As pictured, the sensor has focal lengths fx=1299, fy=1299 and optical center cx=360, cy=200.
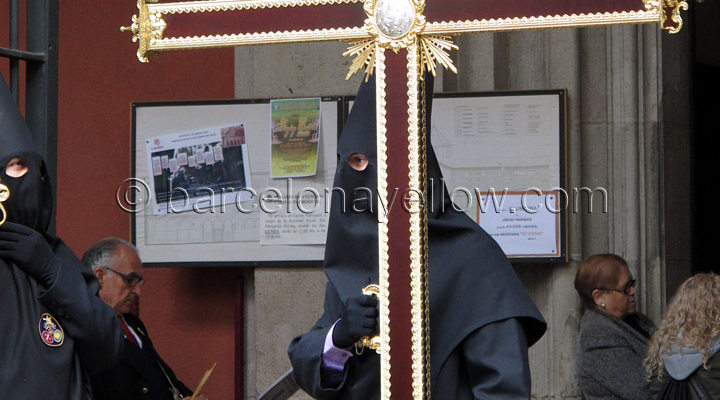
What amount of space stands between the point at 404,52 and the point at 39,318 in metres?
1.18

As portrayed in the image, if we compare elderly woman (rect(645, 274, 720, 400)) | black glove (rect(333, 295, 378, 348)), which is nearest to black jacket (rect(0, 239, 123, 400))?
black glove (rect(333, 295, 378, 348))

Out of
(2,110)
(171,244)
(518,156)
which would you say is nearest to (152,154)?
(171,244)

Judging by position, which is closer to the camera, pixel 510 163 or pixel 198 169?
pixel 510 163

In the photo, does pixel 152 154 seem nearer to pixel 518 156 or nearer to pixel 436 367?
pixel 518 156

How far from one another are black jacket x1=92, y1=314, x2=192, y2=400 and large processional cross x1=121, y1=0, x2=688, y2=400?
1.63 m

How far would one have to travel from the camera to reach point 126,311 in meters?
5.01

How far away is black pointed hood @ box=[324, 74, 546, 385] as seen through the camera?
3.41 m

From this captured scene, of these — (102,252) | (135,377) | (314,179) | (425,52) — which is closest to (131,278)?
(102,252)

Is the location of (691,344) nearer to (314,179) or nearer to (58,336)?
(314,179)

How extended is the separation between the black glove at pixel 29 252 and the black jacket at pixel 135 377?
3.59ft

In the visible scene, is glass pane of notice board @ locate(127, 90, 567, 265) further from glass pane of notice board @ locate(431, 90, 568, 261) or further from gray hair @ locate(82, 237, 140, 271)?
gray hair @ locate(82, 237, 140, 271)

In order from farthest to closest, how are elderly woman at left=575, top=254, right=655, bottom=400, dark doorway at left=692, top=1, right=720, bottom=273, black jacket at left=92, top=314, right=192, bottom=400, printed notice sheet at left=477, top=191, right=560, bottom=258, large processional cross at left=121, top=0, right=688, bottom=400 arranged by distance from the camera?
dark doorway at left=692, top=1, right=720, bottom=273, printed notice sheet at left=477, top=191, right=560, bottom=258, elderly woman at left=575, top=254, right=655, bottom=400, black jacket at left=92, top=314, right=192, bottom=400, large processional cross at left=121, top=0, right=688, bottom=400

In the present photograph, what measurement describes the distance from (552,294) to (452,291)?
2245 millimetres

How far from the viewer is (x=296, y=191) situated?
5766 millimetres
